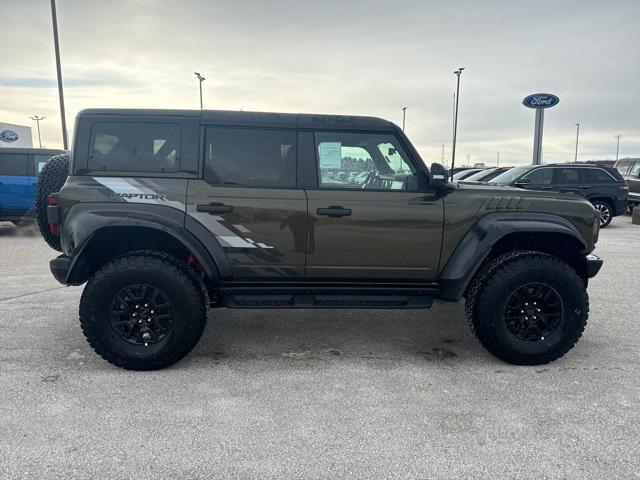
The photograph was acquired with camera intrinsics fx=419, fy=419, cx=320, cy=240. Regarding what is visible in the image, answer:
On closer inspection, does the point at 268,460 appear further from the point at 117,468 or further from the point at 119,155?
the point at 119,155

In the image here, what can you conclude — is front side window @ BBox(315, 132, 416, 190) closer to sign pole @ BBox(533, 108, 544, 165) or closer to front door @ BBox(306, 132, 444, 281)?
front door @ BBox(306, 132, 444, 281)

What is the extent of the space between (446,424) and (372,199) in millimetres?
1670

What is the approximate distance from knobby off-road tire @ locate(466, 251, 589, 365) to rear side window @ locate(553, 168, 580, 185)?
8496 millimetres

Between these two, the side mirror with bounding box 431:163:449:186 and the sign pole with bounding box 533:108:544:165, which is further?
the sign pole with bounding box 533:108:544:165

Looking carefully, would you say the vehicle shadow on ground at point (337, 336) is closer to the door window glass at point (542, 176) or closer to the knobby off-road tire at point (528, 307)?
the knobby off-road tire at point (528, 307)

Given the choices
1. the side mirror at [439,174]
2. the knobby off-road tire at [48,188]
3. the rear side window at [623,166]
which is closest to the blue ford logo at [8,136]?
the knobby off-road tire at [48,188]

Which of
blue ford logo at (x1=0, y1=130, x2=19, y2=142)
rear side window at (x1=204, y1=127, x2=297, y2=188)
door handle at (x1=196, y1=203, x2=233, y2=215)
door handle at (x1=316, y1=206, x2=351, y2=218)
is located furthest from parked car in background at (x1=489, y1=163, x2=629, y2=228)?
blue ford logo at (x1=0, y1=130, x2=19, y2=142)

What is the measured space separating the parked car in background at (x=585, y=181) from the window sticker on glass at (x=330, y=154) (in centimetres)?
849

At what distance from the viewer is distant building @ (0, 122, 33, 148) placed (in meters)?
39.2

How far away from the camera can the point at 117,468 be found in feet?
7.03

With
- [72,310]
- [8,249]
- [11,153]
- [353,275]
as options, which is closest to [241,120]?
[353,275]

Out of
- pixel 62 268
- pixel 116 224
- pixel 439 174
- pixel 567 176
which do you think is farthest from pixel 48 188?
pixel 567 176

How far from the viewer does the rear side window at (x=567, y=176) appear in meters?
10.7

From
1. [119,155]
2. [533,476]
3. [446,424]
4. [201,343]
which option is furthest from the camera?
[201,343]
